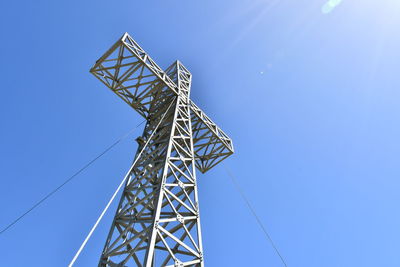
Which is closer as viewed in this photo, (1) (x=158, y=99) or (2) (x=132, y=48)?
(2) (x=132, y=48)

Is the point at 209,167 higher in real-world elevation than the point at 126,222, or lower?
lower

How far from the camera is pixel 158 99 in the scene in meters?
9.80

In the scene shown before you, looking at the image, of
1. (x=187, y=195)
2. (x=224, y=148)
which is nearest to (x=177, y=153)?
(x=187, y=195)

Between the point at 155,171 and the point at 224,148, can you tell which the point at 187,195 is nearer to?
the point at 155,171

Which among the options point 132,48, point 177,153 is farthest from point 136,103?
point 177,153

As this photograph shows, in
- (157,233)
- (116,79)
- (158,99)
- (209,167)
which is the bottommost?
(209,167)

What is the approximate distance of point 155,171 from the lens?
7.20 meters

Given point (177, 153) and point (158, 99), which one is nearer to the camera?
point (177, 153)

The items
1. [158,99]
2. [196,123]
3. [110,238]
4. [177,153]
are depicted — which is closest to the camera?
[110,238]

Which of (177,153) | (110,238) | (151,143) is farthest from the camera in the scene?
(151,143)

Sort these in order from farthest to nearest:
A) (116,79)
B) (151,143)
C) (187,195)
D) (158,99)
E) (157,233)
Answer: (158,99)
(116,79)
(151,143)
(187,195)
(157,233)

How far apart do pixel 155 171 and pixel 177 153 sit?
36.4 inches

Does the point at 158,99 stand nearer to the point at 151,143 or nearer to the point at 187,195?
the point at 151,143

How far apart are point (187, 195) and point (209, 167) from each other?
4.49m
